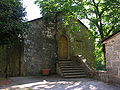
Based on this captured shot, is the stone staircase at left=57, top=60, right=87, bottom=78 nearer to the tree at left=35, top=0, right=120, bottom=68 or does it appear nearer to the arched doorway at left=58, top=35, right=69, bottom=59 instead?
the arched doorway at left=58, top=35, right=69, bottom=59

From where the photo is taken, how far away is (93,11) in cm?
1130

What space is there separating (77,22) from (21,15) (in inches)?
250

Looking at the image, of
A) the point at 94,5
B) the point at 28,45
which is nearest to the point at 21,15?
the point at 28,45

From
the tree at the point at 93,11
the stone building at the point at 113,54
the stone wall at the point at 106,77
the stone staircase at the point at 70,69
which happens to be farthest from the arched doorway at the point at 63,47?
the stone building at the point at 113,54

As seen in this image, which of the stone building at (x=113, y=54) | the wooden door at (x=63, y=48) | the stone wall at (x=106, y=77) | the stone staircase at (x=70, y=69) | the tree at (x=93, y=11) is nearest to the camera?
the stone building at (x=113, y=54)

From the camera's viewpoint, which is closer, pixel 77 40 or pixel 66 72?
pixel 66 72

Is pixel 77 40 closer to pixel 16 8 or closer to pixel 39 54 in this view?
pixel 39 54

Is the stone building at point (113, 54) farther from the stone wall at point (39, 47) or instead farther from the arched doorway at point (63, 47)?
the arched doorway at point (63, 47)

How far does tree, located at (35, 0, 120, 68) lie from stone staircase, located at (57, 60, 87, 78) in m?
2.45

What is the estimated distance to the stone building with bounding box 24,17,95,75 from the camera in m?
10.8

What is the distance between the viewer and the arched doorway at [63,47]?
12.6 m

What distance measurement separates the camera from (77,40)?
13.8 metres

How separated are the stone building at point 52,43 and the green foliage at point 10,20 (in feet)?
6.51

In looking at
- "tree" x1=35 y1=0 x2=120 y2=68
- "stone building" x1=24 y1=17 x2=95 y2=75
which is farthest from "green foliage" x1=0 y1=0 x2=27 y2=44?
"tree" x1=35 y1=0 x2=120 y2=68
